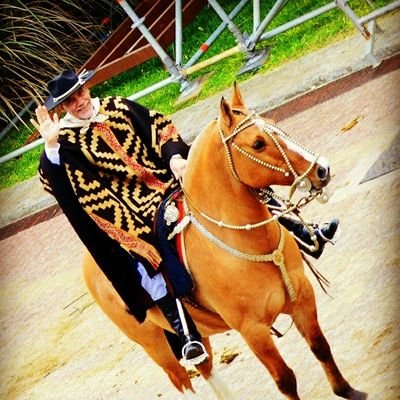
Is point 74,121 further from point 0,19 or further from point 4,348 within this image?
point 0,19

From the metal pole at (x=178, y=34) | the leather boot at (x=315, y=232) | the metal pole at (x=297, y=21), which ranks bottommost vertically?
the metal pole at (x=297, y=21)

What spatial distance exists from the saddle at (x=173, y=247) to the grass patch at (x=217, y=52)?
23.4ft

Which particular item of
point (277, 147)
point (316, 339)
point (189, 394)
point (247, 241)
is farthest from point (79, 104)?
point (189, 394)

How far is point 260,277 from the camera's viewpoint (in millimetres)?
5031

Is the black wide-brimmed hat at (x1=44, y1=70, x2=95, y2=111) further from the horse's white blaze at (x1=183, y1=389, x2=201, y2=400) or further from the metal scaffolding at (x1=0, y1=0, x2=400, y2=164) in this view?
the metal scaffolding at (x1=0, y1=0, x2=400, y2=164)

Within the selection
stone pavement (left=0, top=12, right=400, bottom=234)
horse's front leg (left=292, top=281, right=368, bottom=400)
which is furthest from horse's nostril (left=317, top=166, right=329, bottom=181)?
stone pavement (left=0, top=12, right=400, bottom=234)

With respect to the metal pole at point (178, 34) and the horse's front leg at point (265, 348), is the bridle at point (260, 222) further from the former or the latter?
the metal pole at point (178, 34)

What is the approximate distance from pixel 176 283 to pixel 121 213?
0.53 metres

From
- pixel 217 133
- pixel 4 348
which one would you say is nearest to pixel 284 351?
pixel 217 133

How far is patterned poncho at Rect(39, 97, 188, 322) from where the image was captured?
545 cm

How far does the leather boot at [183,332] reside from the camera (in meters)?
5.46

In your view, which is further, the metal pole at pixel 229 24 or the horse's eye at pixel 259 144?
the metal pole at pixel 229 24

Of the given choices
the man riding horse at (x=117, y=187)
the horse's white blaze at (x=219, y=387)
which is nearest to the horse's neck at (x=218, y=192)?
the man riding horse at (x=117, y=187)

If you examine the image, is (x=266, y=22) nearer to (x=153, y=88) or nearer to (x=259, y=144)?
(x=153, y=88)
